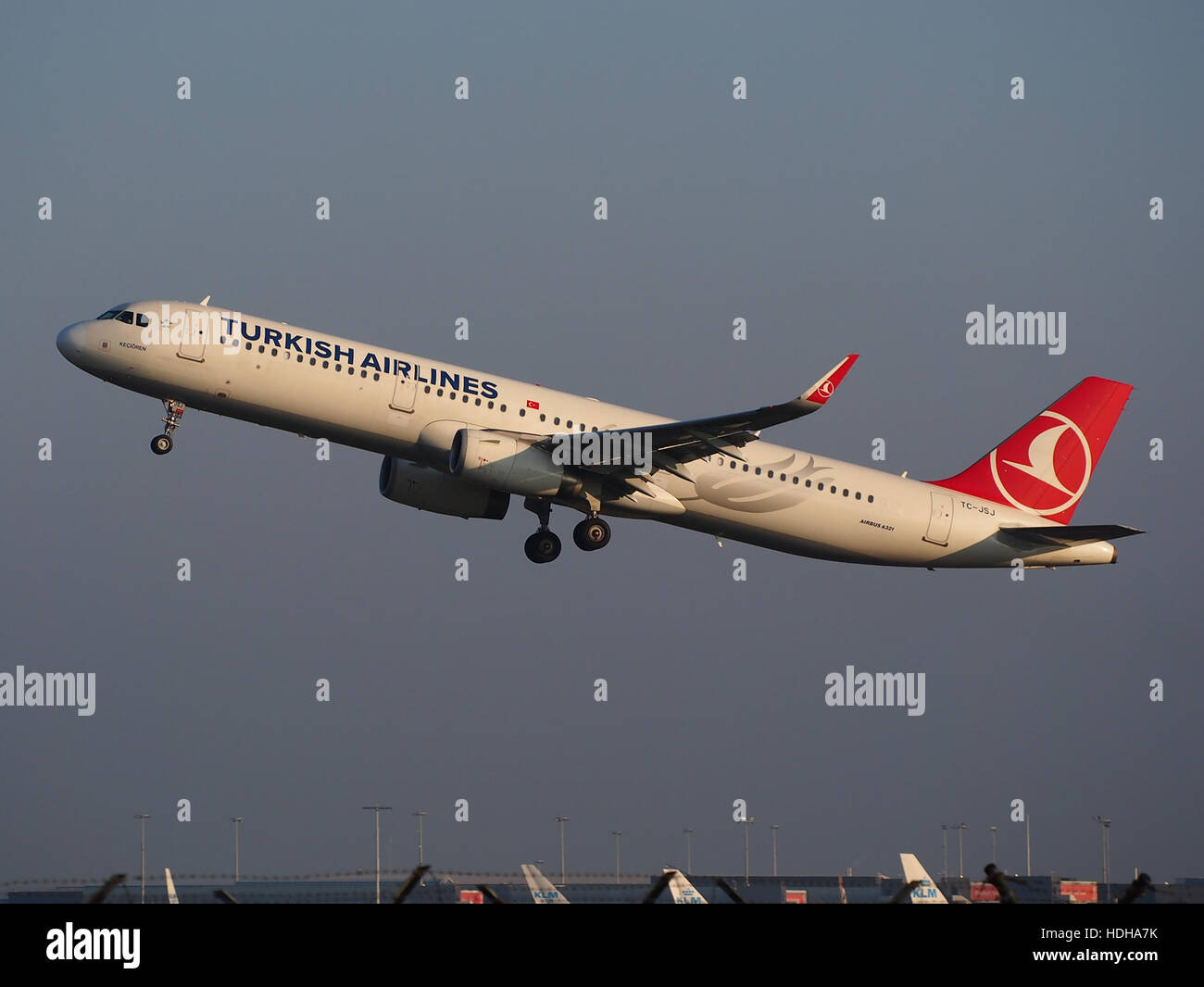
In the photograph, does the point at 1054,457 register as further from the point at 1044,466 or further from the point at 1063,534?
the point at 1063,534

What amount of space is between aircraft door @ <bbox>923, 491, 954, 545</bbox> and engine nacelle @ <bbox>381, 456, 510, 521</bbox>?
1507 centimetres

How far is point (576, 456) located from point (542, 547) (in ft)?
16.3

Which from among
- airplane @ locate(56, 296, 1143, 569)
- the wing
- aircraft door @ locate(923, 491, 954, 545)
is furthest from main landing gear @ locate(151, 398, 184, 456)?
aircraft door @ locate(923, 491, 954, 545)

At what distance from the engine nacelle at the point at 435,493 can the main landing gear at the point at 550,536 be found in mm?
1820

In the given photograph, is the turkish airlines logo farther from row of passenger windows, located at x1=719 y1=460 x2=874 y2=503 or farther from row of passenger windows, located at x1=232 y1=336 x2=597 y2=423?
row of passenger windows, located at x1=232 y1=336 x2=597 y2=423

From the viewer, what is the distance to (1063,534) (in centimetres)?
5597

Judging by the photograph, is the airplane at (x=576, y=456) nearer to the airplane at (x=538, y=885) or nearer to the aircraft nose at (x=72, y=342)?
the aircraft nose at (x=72, y=342)

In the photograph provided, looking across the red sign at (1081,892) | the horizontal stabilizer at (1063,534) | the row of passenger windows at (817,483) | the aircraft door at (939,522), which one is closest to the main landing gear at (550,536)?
the row of passenger windows at (817,483)

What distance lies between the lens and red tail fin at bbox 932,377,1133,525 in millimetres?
59312

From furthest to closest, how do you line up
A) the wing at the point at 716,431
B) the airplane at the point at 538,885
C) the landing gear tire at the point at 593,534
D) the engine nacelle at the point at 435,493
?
the engine nacelle at the point at 435,493 < the landing gear tire at the point at 593,534 < the wing at the point at 716,431 < the airplane at the point at 538,885

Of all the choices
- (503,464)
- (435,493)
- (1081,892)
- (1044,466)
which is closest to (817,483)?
(1044,466)

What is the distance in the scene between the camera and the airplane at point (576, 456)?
159ft

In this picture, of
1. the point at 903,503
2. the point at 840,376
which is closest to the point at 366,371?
the point at 840,376
